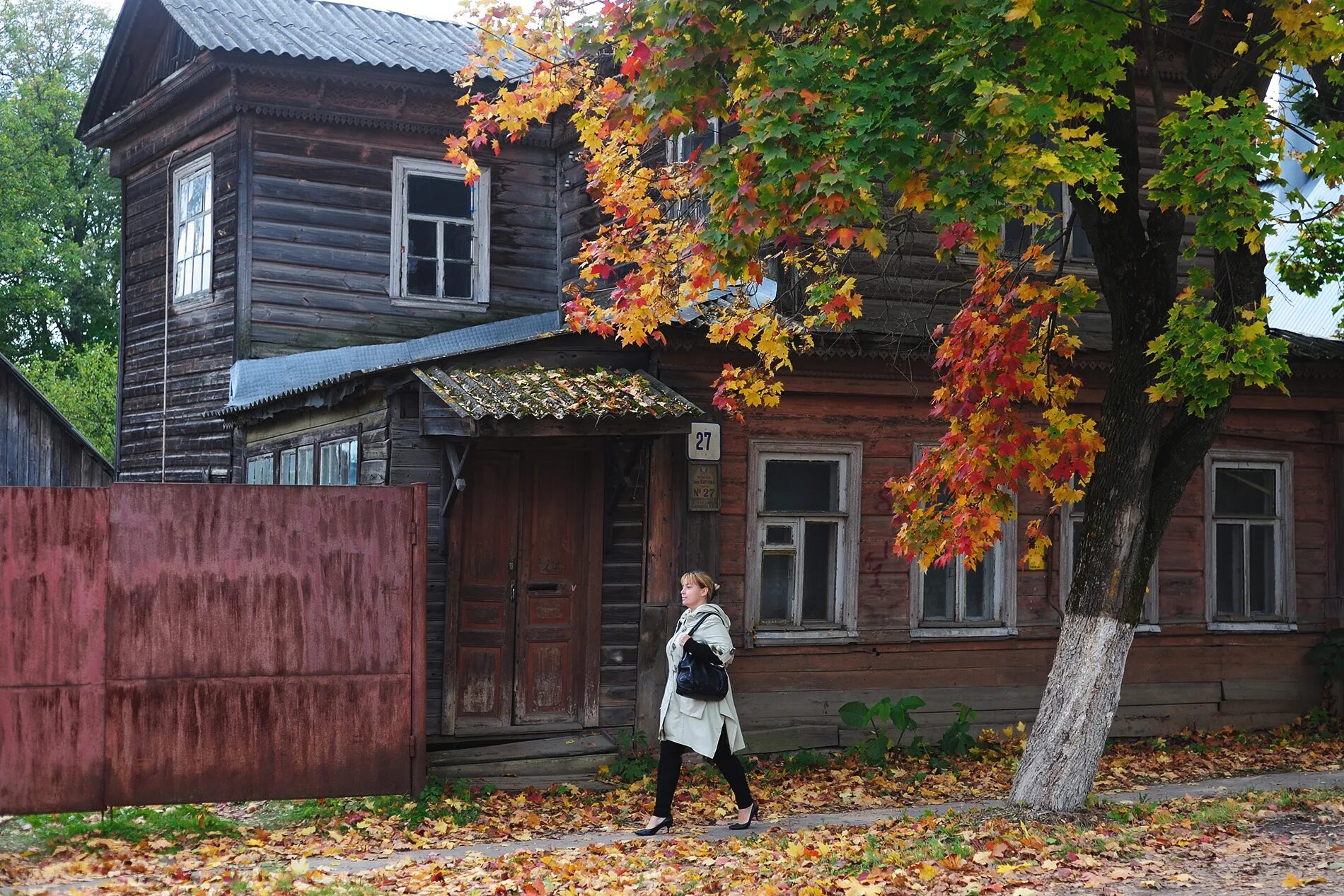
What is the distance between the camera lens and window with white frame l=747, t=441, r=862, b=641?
11.9 meters

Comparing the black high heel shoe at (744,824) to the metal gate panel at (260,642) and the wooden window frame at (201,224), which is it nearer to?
the metal gate panel at (260,642)

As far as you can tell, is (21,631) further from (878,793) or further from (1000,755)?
(1000,755)

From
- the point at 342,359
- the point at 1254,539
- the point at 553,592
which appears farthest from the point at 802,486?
the point at 342,359

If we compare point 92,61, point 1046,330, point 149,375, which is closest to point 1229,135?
point 1046,330

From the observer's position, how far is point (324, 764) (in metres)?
9.22

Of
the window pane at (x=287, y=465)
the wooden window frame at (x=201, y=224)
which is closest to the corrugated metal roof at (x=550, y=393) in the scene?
the window pane at (x=287, y=465)

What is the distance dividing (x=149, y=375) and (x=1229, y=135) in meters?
14.0

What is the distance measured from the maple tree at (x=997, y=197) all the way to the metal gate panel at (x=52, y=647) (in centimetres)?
392

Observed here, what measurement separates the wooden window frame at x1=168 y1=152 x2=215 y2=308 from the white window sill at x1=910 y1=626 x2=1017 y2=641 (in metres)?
8.97

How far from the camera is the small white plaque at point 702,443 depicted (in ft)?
37.2

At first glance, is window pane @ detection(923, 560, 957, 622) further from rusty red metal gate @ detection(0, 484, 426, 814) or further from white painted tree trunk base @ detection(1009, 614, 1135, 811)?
rusty red metal gate @ detection(0, 484, 426, 814)

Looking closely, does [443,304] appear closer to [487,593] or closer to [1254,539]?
[487,593]

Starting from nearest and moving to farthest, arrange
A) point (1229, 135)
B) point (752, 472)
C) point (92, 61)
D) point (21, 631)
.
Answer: point (1229, 135) → point (21, 631) → point (752, 472) → point (92, 61)

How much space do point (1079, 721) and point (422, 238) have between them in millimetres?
10181
